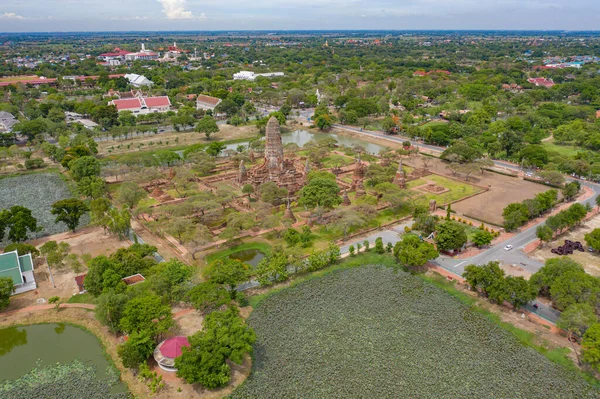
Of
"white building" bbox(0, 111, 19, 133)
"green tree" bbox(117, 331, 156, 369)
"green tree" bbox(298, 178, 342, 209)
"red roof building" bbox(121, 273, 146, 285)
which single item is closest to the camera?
"green tree" bbox(117, 331, 156, 369)

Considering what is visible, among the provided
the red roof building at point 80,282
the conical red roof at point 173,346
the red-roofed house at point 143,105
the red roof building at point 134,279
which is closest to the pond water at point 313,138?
the red-roofed house at point 143,105

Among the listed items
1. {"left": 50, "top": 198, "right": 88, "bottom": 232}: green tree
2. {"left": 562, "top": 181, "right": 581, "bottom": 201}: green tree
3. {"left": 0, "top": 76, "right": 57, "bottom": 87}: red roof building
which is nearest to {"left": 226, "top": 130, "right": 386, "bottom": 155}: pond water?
{"left": 562, "top": 181, "right": 581, "bottom": 201}: green tree

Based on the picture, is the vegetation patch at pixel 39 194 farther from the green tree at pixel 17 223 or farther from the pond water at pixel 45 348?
the pond water at pixel 45 348

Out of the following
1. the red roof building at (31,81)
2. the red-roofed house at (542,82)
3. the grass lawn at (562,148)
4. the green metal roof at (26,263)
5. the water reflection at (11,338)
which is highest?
→ the red roof building at (31,81)

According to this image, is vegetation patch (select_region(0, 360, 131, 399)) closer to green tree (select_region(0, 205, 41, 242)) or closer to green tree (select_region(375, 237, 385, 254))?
green tree (select_region(0, 205, 41, 242))

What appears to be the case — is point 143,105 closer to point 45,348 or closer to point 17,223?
point 17,223

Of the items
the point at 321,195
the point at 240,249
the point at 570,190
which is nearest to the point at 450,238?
the point at 321,195
